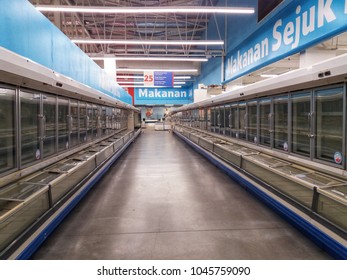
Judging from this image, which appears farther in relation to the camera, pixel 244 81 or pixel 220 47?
pixel 220 47

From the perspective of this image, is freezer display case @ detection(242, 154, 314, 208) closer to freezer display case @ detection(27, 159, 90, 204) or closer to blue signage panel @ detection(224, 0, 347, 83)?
blue signage panel @ detection(224, 0, 347, 83)

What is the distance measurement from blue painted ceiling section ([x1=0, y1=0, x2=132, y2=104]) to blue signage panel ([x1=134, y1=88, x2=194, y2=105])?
16524 millimetres

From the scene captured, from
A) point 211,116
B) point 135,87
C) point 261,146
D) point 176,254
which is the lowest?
point 176,254

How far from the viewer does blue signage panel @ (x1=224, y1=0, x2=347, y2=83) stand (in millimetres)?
4527

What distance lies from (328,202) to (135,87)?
21779mm

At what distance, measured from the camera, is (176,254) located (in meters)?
2.69

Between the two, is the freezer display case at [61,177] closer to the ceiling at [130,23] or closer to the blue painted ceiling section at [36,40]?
the blue painted ceiling section at [36,40]

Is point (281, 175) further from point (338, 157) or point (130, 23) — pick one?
point (130, 23)

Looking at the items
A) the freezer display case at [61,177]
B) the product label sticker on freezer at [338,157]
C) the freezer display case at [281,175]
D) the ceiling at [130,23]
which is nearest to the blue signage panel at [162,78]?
the ceiling at [130,23]

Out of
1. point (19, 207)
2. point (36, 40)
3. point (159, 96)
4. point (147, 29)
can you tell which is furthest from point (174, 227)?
point (159, 96)

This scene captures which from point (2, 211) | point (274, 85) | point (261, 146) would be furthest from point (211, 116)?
point (2, 211)

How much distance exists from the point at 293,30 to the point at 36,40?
4.82 metres

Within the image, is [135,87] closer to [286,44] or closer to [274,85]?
[286,44]

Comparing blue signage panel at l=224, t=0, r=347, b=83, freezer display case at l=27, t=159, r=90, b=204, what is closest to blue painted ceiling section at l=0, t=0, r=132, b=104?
freezer display case at l=27, t=159, r=90, b=204
